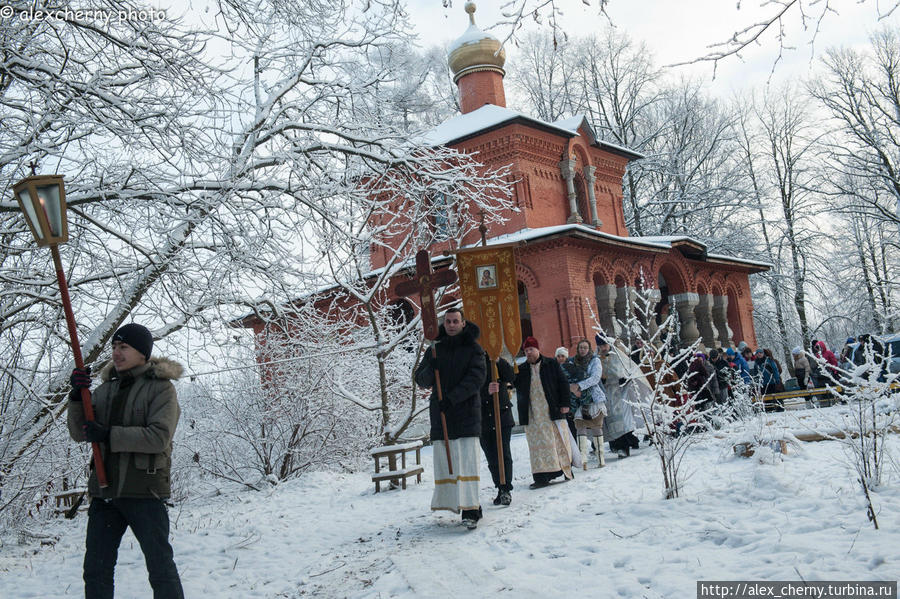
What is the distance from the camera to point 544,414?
8.04m

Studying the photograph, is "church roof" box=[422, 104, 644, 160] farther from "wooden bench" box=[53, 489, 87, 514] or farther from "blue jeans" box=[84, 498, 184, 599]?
"blue jeans" box=[84, 498, 184, 599]

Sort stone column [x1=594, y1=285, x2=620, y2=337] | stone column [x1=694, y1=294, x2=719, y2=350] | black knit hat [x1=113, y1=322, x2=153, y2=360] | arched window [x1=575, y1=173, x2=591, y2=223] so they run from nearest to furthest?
1. black knit hat [x1=113, y1=322, x2=153, y2=360]
2. stone column [x1=594, y1=285, x2=620, y2=337]
3. arched window [x1=575, y1=173, x2=591, y2=223]
4. stone column [x1=694, y1=294, x2=719, y2=350]

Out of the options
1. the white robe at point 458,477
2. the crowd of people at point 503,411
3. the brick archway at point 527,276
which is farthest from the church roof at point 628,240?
the white robe at point 458,477

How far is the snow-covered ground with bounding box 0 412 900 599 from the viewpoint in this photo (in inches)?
159

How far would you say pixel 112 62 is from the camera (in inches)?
236

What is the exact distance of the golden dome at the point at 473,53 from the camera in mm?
23172

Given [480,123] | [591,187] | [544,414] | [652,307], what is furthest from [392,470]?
[591,187]

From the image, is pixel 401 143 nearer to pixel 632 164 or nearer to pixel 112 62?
pixel 112 62

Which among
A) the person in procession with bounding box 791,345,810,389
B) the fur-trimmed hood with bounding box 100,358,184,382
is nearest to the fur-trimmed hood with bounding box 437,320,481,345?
the fur-trimmed hood with bounding box 100,358,184,382

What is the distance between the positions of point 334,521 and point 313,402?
13.4 ft

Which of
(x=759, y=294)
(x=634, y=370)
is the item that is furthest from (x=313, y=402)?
(x=759, y=294)

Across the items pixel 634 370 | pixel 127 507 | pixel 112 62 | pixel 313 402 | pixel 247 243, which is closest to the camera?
pixel 127 507

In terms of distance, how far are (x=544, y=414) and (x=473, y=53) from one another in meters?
17.8

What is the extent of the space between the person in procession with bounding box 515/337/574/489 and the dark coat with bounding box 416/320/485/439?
189 cm
